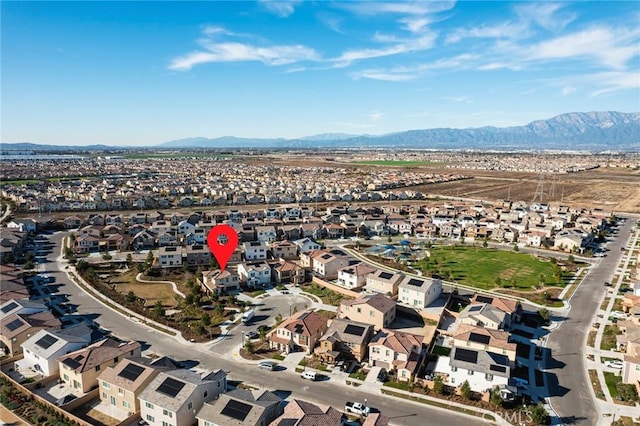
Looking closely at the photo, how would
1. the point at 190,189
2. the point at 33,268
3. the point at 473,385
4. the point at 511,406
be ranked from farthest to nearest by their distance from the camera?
the point at 190,189 < the point at 33,268 < the point at 473,385 < the point at 511,406

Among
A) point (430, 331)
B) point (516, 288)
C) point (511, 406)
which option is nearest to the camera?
point (511, 406)

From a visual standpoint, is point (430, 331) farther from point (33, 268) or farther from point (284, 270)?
point (33, 268)

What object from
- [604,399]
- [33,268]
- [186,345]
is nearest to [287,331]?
[186,345]

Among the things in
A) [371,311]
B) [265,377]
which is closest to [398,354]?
[371,311]

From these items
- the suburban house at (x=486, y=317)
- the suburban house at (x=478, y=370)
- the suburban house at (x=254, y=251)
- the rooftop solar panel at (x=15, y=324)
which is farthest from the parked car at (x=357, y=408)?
the suburban house at (x=254, y=251)

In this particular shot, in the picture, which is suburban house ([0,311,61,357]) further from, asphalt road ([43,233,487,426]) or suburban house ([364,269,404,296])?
suburban house ([364,269,404,296])

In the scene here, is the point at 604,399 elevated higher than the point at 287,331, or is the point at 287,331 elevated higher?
the point at 287,331

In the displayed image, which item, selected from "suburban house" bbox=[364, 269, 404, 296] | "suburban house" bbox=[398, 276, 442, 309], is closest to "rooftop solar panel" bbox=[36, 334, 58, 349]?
"suburban house" bbox=[364, 269, 404, 296]
